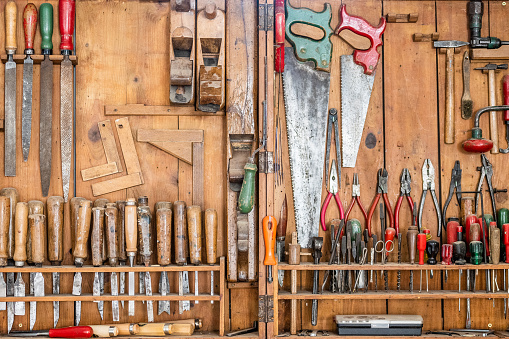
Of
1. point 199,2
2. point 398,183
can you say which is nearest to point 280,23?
point 199,2

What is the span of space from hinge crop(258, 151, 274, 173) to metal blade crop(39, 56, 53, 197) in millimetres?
1187

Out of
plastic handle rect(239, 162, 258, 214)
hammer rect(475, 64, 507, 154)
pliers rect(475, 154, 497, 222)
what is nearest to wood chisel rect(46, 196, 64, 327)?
plastic handle rect(239, 162, 258, 214)

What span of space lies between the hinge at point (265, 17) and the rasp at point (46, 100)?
118cm

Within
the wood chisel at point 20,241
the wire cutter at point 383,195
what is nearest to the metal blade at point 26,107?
the wood chisel at point 20,241

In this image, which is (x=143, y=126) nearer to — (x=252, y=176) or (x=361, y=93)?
(x=252, y=176)

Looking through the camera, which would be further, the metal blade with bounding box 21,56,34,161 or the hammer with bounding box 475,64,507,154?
the hammer with bounding box 475,64,507,154

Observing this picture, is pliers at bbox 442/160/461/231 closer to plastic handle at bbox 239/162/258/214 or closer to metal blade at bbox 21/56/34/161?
plastic handle at bbox 239/162/258/214

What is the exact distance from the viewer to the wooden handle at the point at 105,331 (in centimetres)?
280

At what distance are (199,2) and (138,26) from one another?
1.27 feet

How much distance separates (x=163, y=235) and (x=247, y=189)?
1.70 ft

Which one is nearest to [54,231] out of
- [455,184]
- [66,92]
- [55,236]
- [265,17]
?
[55,236]

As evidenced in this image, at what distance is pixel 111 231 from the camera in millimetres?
2803

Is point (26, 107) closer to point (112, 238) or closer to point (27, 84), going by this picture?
point (27, 84)

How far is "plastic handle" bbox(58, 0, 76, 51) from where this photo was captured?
2.95 m
